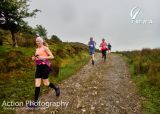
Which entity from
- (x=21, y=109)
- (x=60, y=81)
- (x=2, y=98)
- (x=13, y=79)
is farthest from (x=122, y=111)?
(x=13, y=79)

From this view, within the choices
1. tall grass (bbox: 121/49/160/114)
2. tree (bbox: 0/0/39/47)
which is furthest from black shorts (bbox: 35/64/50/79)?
tree (bbox: 0/0/39/47)

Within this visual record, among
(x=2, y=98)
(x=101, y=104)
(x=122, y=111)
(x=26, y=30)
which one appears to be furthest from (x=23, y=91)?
(x=26, y=30)

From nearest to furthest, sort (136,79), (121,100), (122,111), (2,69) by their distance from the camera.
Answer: (122,111) → (121,100) → (136,79) → (2,69)

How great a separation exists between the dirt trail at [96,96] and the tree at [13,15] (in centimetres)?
1545

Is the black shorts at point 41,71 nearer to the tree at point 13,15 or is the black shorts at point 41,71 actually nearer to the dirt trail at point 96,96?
the dirt trail at point 96,96

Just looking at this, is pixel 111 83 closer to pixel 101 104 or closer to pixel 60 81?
pixel 60 81

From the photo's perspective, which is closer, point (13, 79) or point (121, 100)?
point (121, 100)

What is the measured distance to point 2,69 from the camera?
19500 mm

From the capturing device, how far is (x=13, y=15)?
33.2 meters

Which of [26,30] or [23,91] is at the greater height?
[26,30]

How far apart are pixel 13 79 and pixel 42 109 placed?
6240 mm

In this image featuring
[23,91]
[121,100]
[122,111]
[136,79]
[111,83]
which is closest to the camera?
[122,111]

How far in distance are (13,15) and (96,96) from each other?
21.6 m

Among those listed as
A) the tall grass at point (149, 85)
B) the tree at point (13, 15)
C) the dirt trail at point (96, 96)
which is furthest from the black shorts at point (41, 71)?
the tree at point (13, 15)
